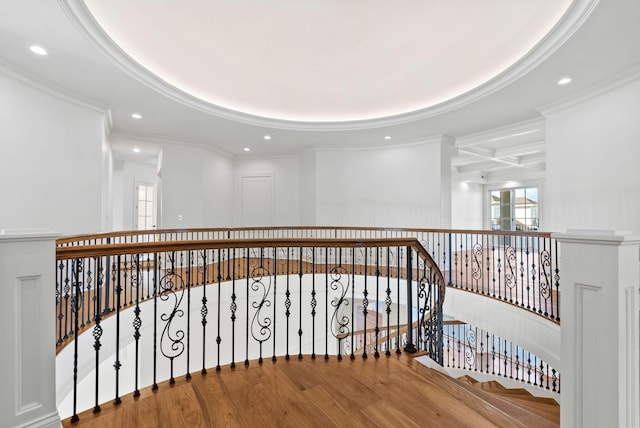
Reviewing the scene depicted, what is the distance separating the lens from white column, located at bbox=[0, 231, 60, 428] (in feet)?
4.56

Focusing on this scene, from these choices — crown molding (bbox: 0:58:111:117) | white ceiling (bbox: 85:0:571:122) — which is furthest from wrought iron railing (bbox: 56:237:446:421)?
white ceiling (bbox: 85:0:571:122)

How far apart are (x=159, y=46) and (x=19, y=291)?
3.63 meters

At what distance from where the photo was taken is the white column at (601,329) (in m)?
1.06

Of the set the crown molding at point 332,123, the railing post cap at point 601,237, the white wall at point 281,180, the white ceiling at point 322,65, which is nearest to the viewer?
the railing post cap at point 601,237

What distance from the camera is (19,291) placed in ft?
4.69

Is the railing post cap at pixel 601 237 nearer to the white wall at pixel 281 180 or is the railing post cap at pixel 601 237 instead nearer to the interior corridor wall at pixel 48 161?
the interior corridor wall at pixel 48 161

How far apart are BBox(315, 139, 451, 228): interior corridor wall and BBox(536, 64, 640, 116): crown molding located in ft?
6.87

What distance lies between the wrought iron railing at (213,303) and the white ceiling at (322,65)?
7.31 feet

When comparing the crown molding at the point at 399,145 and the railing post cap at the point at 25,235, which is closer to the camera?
the railing post cap at the point at 25,235

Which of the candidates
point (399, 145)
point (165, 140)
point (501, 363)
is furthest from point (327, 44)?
point (501, 363)

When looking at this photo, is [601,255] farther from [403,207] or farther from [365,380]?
[403,207]

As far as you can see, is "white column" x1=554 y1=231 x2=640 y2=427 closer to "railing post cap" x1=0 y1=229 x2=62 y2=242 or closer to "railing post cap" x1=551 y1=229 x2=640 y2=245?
"railing post cap" x1=551 y1=229 x2=640 y2=245

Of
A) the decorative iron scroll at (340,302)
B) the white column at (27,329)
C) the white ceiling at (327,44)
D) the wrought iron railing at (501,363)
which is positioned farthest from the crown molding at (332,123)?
the wrought iron railing at (501,363)

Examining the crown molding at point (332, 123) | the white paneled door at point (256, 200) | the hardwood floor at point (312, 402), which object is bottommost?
the hardwood floor at point (312, 402)
